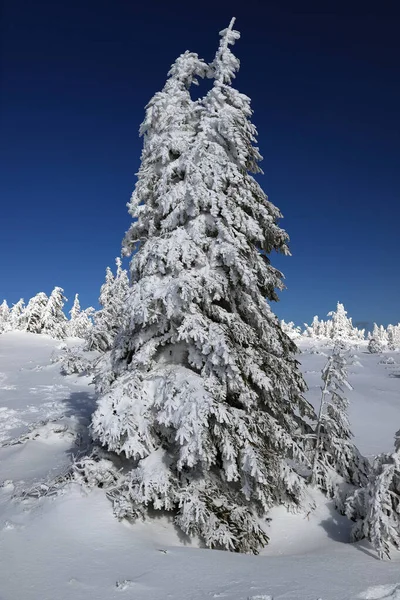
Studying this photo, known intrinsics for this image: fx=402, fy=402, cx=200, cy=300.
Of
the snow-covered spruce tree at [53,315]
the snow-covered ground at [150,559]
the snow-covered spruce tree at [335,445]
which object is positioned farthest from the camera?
the snow-covered spruce tree at [53,315]

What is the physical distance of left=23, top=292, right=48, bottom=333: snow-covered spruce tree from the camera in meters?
60.3

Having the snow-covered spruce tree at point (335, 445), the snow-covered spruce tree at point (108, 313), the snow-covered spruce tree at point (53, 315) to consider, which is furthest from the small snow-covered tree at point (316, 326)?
the snow-covered spruce tree at point (335, 445)

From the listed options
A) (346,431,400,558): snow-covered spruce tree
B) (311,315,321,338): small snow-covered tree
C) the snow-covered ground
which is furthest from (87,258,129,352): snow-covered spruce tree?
(311,315,321,338): small snow-covered tree

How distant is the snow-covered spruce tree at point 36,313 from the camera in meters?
60.3

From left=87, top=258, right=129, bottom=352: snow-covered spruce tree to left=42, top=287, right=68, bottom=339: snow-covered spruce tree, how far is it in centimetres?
2375

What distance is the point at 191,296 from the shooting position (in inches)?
333

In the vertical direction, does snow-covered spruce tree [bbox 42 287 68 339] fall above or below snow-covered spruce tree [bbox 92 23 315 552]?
above

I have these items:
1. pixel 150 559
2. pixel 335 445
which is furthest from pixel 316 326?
pixel 150 559

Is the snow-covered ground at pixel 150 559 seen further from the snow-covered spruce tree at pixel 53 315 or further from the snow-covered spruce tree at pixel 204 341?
the snow-covered spruce tree at pixel 53 315

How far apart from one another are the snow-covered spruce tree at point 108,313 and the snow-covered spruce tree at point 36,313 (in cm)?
2633

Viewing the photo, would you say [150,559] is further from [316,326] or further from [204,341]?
[316,326]

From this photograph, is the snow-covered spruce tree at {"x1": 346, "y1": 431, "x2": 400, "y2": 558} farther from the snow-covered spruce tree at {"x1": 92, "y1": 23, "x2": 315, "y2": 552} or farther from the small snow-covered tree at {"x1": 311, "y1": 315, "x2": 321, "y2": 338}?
the small snow-covered tree at {"x1": 311, "y1": 315, "x2": 321, "y2": 338}

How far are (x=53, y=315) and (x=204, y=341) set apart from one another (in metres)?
56.8

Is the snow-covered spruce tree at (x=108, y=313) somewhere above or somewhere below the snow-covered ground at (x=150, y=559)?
above
